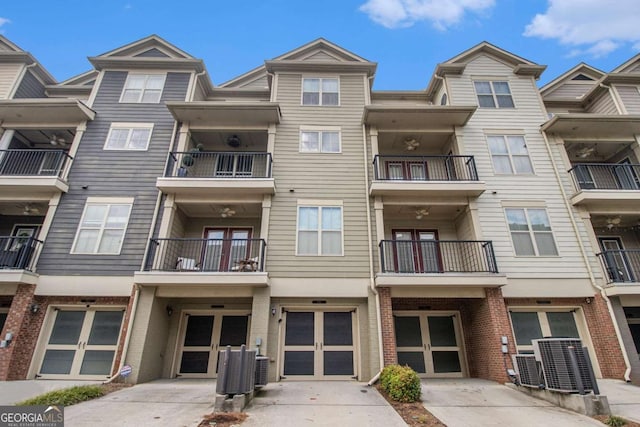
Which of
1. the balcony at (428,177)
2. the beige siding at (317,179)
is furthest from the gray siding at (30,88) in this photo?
the balcony at (428,177)

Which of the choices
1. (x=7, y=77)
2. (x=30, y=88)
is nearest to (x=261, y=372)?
(x=30, y=88)

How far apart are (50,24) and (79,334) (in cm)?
1851

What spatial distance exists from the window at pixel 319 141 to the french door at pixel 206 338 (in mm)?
6444

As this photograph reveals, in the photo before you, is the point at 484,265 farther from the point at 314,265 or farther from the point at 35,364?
the point at 35,364

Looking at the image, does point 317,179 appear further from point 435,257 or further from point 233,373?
point 233,373

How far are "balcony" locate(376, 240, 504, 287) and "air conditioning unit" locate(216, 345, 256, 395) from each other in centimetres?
453

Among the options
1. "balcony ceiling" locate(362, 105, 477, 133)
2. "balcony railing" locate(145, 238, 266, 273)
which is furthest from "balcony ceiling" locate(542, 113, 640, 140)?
"balcony railing" locate(145, 238, 266, 273)

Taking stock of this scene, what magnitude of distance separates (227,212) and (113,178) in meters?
4.12

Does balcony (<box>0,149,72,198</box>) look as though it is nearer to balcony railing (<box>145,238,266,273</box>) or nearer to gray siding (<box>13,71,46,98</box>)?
gray siding (<box>13,71,46,98</box>)

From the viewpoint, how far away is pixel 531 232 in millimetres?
10195

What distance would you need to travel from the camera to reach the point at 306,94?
12391 mm

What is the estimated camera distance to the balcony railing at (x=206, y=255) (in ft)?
30.6

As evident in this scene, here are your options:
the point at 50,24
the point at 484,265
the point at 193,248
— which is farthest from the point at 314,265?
the point at 50,24

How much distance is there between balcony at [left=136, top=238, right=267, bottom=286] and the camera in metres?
8.82
